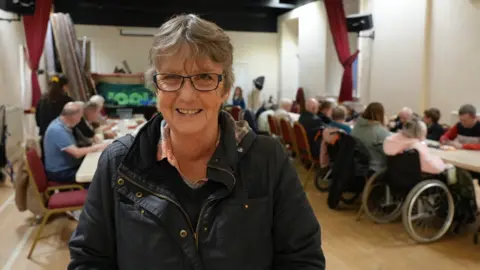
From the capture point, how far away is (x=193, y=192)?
108 cm

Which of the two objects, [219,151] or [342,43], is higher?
[342,43]

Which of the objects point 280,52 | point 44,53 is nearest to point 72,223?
point 44,53

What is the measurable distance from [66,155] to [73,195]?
1.84 feet

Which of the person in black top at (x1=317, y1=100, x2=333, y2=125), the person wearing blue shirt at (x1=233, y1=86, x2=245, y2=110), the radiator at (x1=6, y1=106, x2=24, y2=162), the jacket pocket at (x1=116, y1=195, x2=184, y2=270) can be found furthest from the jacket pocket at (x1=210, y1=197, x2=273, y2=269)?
the person wearing blue shirt at (x1=233, y1=86, x2=245, y2=110)

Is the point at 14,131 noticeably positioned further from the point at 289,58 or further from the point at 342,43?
the point at 289,58

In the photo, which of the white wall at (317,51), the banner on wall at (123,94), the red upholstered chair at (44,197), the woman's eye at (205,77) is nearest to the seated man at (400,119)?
the white wall at (317,51)

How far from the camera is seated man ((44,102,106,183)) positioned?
12.6ft

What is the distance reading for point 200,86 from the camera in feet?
3.49

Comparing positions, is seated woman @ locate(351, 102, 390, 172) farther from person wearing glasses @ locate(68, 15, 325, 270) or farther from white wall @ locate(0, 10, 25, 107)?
white wall @ locate(0, 10, 25, 107)

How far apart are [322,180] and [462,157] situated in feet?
6.55

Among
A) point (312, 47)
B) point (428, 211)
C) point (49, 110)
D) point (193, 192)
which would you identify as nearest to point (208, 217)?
point (193, 192)

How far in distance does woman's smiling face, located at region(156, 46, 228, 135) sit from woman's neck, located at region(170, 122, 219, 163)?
0.13 ft

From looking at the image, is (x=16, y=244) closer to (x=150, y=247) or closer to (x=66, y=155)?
(x=66, y=155)

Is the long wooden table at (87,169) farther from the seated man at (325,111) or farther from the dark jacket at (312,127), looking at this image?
the seated man at (325,111)
